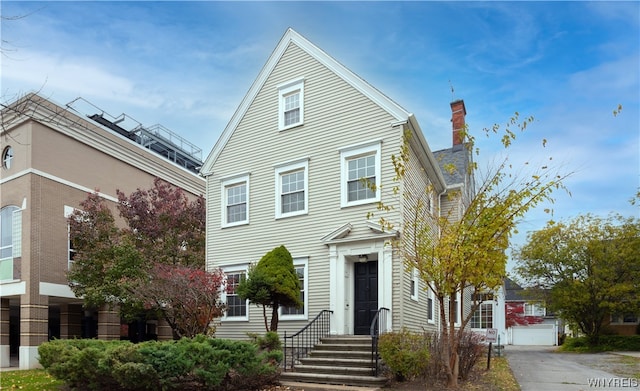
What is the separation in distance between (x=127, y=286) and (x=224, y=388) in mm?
8251

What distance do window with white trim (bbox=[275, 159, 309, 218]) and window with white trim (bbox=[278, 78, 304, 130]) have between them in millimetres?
1394

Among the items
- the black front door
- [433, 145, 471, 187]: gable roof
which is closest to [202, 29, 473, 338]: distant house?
the black front door

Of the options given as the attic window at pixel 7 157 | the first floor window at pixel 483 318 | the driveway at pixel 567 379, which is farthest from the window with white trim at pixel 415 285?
the attic window at pixel 7 157

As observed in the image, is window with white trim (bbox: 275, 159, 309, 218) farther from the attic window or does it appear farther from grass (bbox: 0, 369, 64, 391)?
the attic window

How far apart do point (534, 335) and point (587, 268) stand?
11.1m

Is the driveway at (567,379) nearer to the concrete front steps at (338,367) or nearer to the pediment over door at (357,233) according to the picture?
the concrete front steps at (338,367)

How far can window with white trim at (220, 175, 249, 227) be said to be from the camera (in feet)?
57.1

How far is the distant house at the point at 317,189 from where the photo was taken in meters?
14.3

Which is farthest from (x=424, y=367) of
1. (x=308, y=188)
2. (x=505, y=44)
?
(x=505, y=44)

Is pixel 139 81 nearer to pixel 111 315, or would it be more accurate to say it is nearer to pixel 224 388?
pixel 224 388

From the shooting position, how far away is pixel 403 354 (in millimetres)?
10734

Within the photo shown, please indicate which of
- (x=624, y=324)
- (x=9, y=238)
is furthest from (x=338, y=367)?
(x=624, y=324)

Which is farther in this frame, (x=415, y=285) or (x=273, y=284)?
(x=415, y=285)

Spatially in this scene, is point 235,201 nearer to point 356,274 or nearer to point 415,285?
point 356,274
